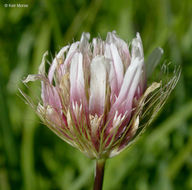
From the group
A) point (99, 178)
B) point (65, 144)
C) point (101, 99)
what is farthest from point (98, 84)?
point (65, 144)

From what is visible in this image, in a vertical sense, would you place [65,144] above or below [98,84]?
below

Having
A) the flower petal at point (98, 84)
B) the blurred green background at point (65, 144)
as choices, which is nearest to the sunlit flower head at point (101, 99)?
the flower petal at point (98, 84)

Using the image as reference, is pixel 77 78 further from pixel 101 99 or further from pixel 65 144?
pixel 65 144

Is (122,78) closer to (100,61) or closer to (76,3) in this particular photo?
(100,61)

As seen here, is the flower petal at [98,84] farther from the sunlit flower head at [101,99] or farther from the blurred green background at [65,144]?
the blurred green background at [65,144]

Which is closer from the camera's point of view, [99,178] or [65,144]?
[99,178]
